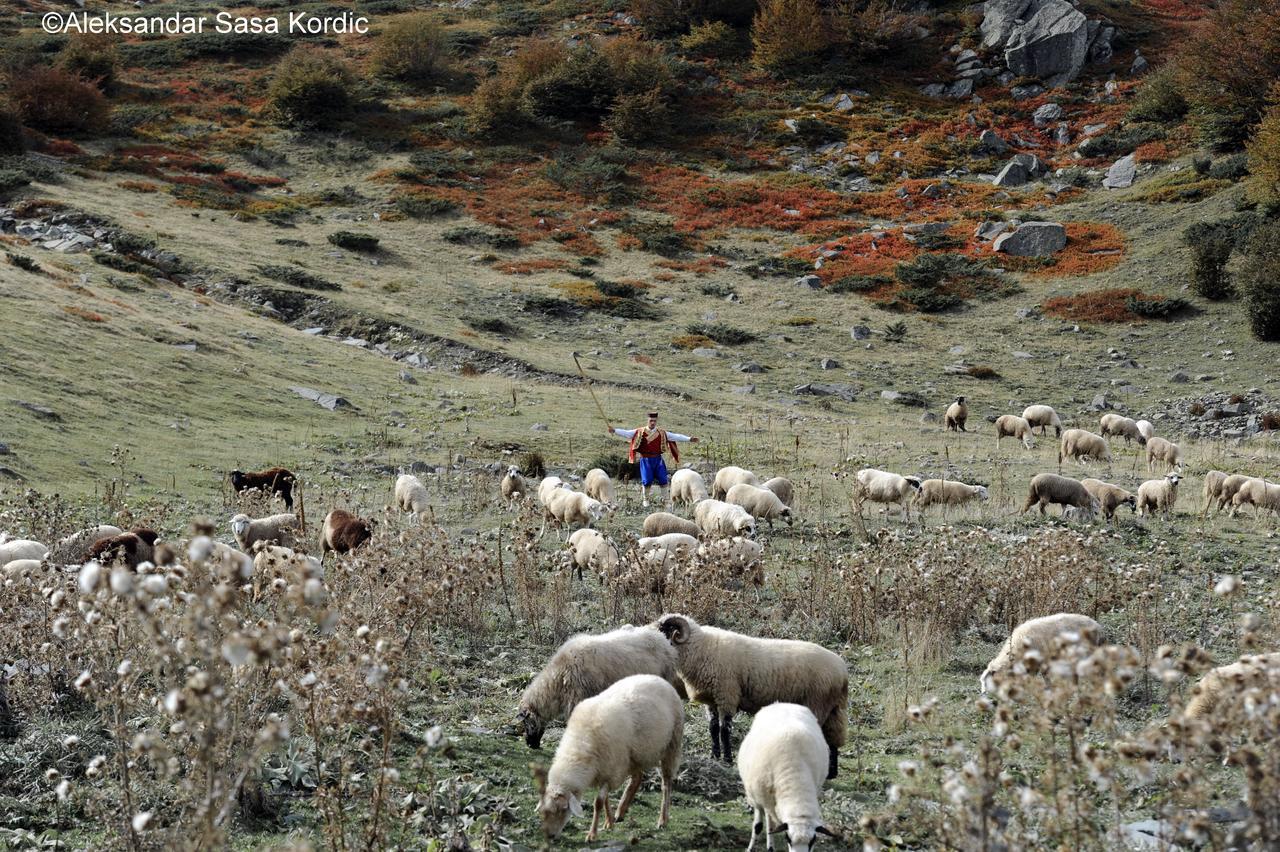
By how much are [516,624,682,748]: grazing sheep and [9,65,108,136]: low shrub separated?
5947 centimetres

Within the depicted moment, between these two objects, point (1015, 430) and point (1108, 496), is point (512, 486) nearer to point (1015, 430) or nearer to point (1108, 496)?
point (1108, 496)

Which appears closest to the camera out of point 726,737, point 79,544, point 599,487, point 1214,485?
point 726,737

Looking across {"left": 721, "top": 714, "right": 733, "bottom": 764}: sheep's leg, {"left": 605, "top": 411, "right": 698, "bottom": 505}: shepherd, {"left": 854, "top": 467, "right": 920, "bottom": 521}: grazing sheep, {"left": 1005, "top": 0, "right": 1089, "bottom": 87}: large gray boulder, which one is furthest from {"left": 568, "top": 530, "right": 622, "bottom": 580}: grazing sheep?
{"left": 1005, "top": 0, "right": 1089, "bottom": 87}: large gray boulder

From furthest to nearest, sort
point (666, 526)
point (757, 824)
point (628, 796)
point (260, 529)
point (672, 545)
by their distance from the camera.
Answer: point (666, 526), point (260, 529), point (672, 545), point (628, 796), point (757, 824)

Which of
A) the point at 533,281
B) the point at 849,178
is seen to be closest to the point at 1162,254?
the point at 849,178

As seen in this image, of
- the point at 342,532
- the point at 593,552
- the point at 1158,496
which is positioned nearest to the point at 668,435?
the point at 593,552

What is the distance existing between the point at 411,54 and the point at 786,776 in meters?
74.5

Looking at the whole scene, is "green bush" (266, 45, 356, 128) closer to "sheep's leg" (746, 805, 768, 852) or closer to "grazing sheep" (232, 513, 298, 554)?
"grazing sheep" (232, 513, 298, 554)

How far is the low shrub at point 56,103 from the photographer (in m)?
55.9

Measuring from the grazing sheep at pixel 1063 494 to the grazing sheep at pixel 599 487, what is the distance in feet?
24.3

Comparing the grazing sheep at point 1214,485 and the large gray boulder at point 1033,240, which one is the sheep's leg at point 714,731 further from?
the large gray boulder at point 1033,240

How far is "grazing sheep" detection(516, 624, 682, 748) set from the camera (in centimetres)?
758

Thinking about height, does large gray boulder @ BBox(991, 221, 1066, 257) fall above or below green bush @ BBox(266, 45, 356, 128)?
below

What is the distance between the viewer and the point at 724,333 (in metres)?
39.8
